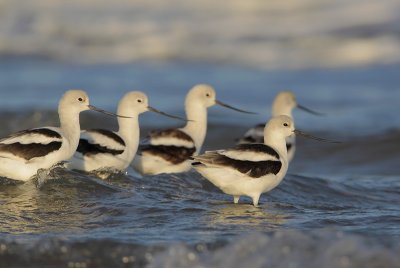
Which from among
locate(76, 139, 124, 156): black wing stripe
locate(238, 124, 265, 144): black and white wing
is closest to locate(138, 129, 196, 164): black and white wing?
locate(76, 139, 124, 156): black wing stripe

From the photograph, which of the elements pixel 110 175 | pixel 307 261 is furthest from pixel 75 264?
pixel 110 175

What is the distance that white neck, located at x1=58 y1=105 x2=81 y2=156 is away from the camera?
8352 millimetres

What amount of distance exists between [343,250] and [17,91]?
11.5 m

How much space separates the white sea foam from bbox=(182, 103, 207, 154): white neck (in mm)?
10089

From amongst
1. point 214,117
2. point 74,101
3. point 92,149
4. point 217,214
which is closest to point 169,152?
point 92,149

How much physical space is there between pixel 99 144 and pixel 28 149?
1019 mm

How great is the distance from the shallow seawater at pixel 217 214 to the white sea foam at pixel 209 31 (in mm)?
7324

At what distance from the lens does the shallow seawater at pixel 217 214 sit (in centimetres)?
619

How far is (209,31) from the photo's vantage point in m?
23.7

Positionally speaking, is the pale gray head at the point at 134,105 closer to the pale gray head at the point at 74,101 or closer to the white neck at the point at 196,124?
the white neck at the point at 196,124

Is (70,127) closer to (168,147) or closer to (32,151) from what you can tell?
(32,151)

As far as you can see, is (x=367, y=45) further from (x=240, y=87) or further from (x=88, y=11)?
(x=88, y=11)

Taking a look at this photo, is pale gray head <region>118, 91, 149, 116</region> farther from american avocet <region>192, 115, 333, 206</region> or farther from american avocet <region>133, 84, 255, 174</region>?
american avocet <region>192, 115, 333, 206</region>

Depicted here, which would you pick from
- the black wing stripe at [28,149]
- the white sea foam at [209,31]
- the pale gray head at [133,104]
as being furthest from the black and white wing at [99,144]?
the white sea foam at [209,31]
